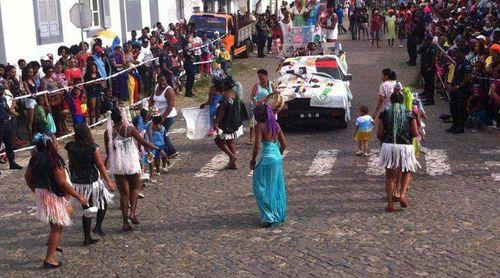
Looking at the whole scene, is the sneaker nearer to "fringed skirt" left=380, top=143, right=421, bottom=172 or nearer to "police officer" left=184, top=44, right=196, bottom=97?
"fringed skirt" left=380, top=143, right=421, bottom=172

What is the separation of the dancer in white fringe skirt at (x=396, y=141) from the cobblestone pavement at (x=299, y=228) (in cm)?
55

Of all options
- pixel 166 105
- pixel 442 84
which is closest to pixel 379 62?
pixel 442 84

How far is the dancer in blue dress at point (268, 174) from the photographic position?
9.88 metres

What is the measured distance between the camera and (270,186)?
989 centimetres

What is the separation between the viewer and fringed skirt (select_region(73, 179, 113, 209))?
364 inches

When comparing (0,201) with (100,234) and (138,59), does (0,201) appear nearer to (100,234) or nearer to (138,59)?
(100,234)

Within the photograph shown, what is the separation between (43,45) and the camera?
73.2 ft

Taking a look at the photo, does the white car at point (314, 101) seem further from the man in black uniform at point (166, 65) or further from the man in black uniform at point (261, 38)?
the man in black uniform at point (261, 38)

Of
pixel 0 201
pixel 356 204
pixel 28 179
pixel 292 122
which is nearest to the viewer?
pixel 28 179

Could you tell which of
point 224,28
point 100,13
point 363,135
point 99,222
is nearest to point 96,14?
point 100,13

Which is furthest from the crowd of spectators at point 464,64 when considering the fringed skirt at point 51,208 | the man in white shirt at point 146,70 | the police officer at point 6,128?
the fringed skirt at point 51,208

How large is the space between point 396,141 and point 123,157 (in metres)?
3.58

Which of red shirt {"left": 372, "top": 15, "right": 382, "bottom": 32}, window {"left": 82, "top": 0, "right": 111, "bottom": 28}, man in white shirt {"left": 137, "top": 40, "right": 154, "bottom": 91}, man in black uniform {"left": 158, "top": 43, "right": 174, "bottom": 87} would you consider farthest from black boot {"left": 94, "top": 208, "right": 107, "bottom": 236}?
red shirt {"left": 372, "top": 15, "right": 382, "bottom": 32}

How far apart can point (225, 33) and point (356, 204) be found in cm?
2063
